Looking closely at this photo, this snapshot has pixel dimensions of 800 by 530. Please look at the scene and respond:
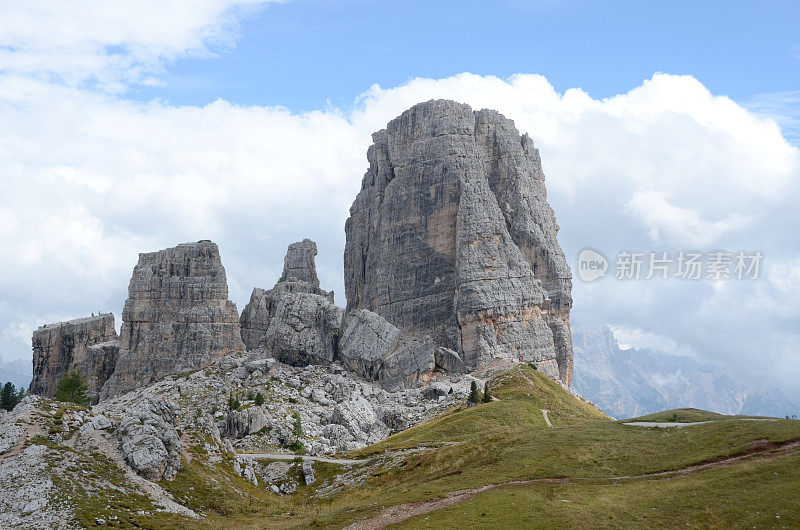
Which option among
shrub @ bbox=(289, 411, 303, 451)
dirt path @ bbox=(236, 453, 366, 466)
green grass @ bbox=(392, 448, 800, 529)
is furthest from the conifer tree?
green grass @ bbox=(392, 448, 800, 529)

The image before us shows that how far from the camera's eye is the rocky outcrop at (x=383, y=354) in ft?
432

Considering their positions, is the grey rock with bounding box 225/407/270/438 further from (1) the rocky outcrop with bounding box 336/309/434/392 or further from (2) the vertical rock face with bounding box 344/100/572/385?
(2) the vertical rock face with bounding box 344/100/572/385


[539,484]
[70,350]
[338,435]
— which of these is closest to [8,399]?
[338,435]

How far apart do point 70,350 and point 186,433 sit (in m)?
92.3

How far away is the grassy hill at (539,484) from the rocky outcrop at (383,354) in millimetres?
45390

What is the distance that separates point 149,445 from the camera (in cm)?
6097

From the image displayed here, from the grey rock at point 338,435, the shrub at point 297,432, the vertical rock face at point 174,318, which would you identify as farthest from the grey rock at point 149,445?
the vertical rock face at point 174,318

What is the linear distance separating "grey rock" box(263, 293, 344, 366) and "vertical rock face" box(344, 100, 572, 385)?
675 inches

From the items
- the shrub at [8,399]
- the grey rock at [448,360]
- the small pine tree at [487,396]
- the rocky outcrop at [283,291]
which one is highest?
the rocky outcrop at [283,291]

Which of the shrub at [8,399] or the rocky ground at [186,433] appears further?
the shrub at [8,399]

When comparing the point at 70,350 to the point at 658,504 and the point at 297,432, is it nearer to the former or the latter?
the point at 297,432

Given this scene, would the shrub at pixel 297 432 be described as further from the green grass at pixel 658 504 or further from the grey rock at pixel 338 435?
the green grass at pixel 658 504

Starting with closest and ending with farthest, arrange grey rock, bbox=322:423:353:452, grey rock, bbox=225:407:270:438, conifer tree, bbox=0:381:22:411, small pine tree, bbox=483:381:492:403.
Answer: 1. conifer tree, bbox=0:381:22:411
2. grey rock, bbox=322:423:353:452
3. grey rock, bbox=225:407:270:438
4. small pine tree, bbox=483:381:492:403

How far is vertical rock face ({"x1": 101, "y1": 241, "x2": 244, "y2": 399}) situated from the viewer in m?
137
